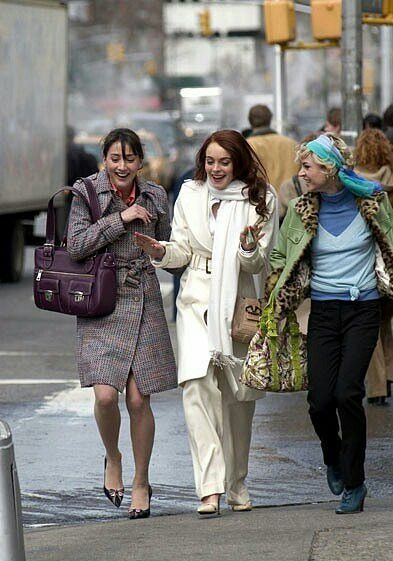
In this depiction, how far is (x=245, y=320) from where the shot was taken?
731 cm

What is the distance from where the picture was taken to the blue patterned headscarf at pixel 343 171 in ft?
23.3

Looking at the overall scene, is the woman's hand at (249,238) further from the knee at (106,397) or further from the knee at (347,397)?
the knee at (106,397)

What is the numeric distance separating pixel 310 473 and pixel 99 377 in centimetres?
180

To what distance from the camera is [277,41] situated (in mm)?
20406

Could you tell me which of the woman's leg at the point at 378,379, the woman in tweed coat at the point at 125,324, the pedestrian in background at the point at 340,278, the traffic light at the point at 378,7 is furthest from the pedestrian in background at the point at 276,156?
the pedestrian in background at the point at 340,278

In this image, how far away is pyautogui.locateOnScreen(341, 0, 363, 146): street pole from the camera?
1481 centimetres

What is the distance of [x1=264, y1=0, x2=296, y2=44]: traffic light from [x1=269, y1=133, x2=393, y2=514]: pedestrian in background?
1319cm

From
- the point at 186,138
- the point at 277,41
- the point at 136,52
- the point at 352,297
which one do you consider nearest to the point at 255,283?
the point at 352,297

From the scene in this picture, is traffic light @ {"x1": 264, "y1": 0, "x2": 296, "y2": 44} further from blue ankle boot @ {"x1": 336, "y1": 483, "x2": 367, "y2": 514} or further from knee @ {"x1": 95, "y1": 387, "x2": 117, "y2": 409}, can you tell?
blue ankle boot @ {"x1": 336, "y1": 483, "x2": 367, "y2": 514}

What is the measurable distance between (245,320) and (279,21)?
1334cm

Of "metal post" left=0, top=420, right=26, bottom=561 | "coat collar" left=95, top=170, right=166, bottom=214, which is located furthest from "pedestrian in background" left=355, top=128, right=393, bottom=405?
"metal post" left=0, top=420, right=26, bottom=561

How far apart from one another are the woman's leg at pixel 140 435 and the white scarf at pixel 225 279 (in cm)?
49

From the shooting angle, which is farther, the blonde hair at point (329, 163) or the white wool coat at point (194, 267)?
the white wool coat at point (194, 267)

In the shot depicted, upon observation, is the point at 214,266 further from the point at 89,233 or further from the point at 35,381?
the point at 35,381
